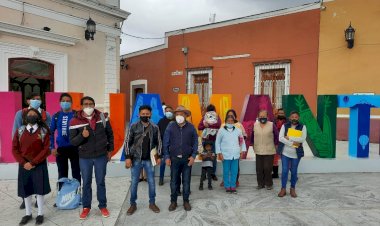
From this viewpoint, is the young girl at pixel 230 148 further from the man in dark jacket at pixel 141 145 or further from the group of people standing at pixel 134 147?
the man in dark jacket at pixel 141 145

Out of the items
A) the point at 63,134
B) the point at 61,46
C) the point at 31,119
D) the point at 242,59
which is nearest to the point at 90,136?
the point at 63,134

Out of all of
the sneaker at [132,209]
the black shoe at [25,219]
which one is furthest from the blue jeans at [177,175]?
the black shoe at [25,219]

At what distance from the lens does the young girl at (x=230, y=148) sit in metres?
5.22

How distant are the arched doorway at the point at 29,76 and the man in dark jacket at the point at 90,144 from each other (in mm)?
5667

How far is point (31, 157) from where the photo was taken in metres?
3.84

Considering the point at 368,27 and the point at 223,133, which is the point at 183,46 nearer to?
the point at 368,27

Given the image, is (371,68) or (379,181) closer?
(379,181)

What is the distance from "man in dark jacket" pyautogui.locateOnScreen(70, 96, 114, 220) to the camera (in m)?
3.97

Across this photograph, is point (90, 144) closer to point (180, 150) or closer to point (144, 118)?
point (144, 118)

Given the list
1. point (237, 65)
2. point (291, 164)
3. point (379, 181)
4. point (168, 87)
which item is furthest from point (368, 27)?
point (168, 87)

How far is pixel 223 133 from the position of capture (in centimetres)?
525

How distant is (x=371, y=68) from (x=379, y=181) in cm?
506

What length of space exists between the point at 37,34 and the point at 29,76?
52.4 inches

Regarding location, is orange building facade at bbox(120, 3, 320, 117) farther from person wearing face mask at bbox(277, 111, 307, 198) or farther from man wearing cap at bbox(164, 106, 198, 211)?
man wearing cap at bbox(164, 106, 198, 211)
